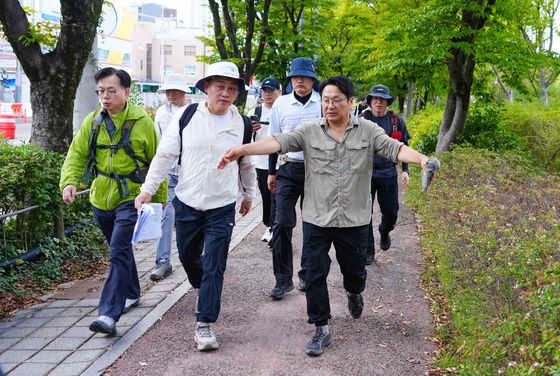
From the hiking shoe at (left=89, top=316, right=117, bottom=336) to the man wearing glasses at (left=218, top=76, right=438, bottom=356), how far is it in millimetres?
1470

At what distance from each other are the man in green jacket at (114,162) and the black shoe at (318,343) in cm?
148

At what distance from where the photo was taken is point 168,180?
6605 mm

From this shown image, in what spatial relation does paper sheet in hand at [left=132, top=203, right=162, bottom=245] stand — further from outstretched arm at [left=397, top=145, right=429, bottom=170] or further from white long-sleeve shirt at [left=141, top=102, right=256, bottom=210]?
outstretched arm at [left=397, top=145, right=429, bottom=170]

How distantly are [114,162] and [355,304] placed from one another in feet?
7.29

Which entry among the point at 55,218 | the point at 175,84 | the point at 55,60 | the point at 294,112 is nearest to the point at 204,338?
the point at 294,112

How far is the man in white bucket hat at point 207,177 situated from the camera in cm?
451

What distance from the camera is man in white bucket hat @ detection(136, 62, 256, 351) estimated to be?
4.51 metres

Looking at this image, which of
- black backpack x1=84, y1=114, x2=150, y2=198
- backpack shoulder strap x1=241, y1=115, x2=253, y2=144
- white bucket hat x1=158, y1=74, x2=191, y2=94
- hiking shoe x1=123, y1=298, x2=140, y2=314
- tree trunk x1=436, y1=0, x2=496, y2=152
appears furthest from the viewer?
tree trunk x1=436, y1=0, x2=496, y2=152

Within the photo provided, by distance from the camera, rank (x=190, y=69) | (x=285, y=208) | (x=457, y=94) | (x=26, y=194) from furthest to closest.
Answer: (x=190, y=69) < (x=457, y=94) < (x=26, y=194) < (x=285, y=208)

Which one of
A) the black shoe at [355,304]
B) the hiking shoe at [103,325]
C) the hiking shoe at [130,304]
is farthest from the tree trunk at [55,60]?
the black shoe at [355,304]

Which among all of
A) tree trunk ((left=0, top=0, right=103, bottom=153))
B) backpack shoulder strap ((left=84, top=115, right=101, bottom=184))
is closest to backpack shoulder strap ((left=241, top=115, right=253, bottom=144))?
backpack shoulder strap ((left=84, top=115, right=101, bottom=184))

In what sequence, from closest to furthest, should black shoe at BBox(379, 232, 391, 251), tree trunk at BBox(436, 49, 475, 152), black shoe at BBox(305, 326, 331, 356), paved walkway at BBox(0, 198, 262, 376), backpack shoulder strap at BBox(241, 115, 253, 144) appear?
paved walkway at BBox(0, 198, 262, 376), black shoe at BBox(305, 326, 331, 356), backpack shoulder strap at BBox(241, 115, 253, 144), black shoe at BBox(379, 232, 391, 251), tree trunk at BBox(436, 49, 475, 152)

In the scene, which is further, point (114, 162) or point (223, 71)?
point (114, 162)

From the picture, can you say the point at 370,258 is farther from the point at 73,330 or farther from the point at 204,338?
the point at 73,330
